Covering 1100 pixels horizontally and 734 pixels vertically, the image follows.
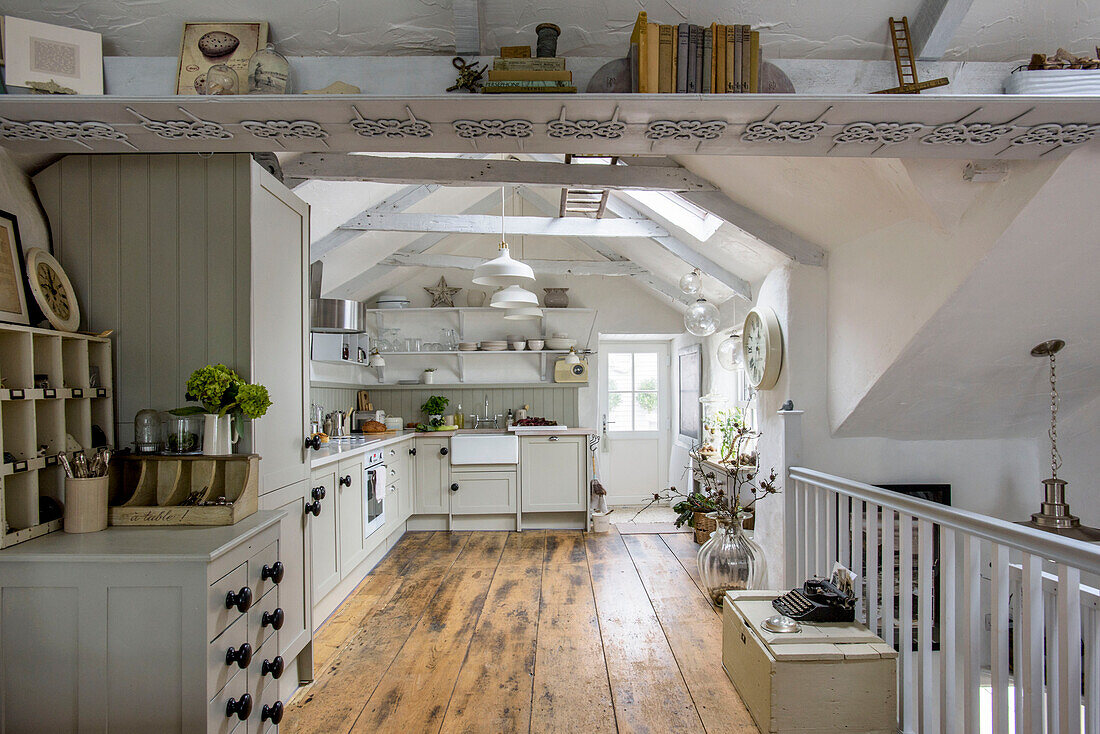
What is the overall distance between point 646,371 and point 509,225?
9.64 feet

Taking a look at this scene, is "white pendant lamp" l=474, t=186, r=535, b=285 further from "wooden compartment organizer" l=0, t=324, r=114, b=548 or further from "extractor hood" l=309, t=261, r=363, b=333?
"wooden compartment organizer" l=0, t=324, r=114, b=548

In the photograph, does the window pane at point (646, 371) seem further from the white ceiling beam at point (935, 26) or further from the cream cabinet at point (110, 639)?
the cream cabinet at point (110, 639)

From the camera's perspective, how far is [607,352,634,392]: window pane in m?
7.09

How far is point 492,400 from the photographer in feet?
20.7

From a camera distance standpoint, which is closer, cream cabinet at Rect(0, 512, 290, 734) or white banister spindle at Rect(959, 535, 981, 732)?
cream cabinet at Rect(0, 512, 290, 734)

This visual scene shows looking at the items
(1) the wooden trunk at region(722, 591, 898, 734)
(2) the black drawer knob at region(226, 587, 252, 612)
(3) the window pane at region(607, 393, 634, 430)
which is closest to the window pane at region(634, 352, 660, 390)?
(3) the window pane at region(607, 393, 634, 430)

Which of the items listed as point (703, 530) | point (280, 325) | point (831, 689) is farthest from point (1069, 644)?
point (703, 530)

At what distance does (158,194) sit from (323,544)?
1858mm

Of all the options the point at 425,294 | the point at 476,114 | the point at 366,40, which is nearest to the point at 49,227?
the point at 366,40

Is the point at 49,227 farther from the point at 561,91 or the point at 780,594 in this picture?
the point at 780,594

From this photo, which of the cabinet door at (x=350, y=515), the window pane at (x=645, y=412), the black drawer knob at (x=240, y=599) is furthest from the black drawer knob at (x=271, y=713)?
the window pane at (x=645, y=412)

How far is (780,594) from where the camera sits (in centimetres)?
280

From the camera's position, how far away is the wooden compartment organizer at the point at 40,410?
1753mm

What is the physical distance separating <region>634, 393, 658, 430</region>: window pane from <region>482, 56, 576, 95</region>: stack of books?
18.1 ft
